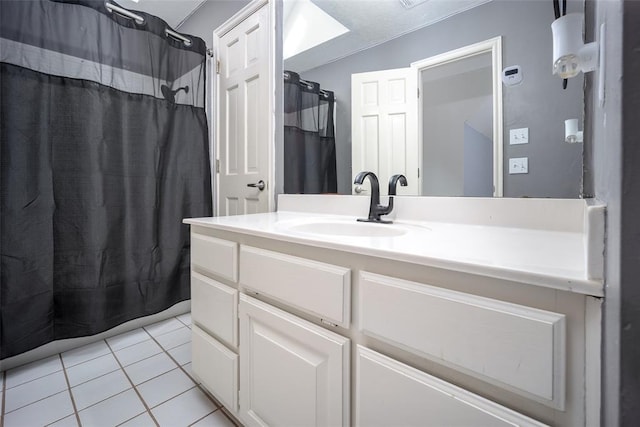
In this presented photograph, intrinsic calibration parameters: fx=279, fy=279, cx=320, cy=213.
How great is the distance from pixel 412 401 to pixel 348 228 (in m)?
0.65

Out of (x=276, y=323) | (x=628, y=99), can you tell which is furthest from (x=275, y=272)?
(x=628, y=99)

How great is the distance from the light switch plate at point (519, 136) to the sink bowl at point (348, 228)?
17.6 inches

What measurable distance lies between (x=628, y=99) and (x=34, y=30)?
6.95ft

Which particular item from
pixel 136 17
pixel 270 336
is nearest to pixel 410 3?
pixel 270 336

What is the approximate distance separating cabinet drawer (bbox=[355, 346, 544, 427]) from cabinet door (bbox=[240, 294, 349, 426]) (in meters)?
0.05

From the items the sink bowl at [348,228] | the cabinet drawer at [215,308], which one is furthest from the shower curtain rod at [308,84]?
the cabinet drawer at [215,308]

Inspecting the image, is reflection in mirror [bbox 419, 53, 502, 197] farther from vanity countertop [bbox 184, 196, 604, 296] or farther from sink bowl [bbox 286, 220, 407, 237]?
sink bowl [bbox 286, 220, 407, 237]

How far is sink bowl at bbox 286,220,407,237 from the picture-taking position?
992 millimetres

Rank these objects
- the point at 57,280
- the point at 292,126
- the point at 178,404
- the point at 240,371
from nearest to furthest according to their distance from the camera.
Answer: the point at 240,371
the point at 178,404
the point at 57,280
the point at 292,126

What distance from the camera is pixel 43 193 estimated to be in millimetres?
1350

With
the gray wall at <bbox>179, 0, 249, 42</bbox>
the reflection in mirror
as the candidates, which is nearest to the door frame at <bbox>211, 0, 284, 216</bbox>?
the gray wall at <bbox>179, 0, 249, 42</bbox>

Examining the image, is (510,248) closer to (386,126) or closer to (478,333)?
(478,333)

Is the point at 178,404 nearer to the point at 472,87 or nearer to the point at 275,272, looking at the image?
the point at 275,272

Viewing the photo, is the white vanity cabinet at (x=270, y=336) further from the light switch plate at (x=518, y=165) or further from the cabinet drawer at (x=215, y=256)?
the light switch plate at (x=518, y=165)
